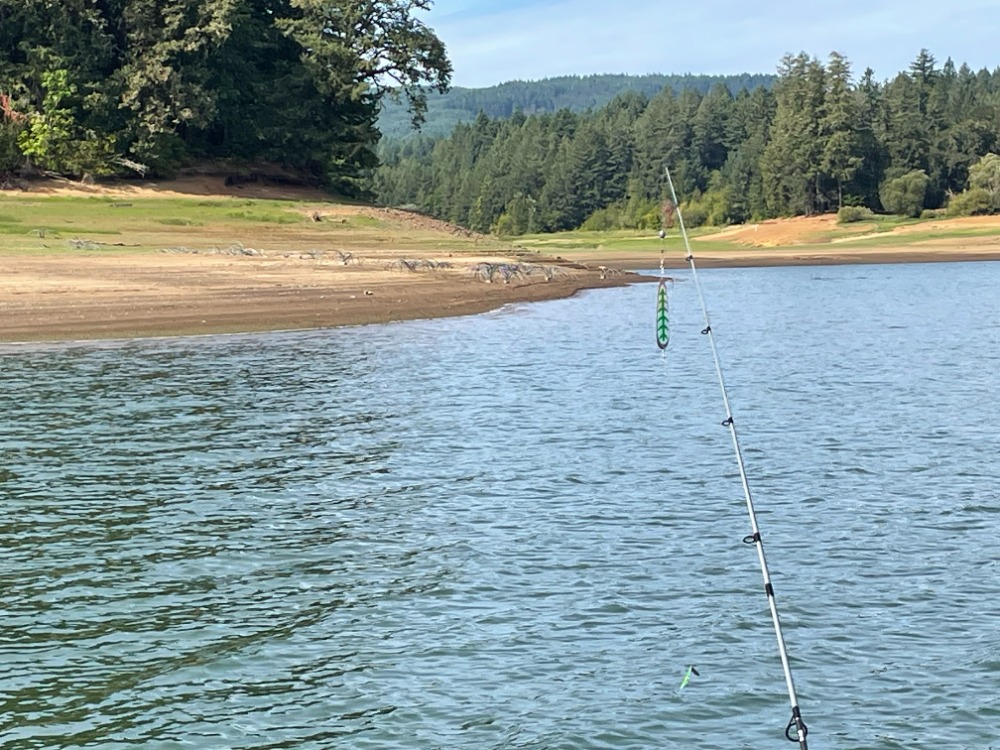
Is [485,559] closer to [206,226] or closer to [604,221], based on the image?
[206,226]

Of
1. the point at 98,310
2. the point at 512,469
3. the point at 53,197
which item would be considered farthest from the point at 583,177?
the point at 512,469

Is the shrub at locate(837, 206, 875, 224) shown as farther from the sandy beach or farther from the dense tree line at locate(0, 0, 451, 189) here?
the sandy beach

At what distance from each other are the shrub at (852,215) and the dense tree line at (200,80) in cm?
5147

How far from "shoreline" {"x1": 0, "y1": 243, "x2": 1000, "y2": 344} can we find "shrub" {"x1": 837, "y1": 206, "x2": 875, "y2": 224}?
6516cm

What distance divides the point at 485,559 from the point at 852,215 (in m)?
97.1

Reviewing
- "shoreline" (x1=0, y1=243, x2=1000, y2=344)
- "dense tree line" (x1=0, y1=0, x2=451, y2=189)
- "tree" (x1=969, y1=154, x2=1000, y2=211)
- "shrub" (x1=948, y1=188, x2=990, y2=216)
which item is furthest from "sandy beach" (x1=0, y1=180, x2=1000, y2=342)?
"tree" (x1=969, y1=154, x2=1000, y2=211)

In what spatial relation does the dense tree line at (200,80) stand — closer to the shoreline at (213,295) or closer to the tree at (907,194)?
the shoreline at (213,295)

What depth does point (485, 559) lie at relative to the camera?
12531mm

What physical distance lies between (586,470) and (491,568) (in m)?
4.56

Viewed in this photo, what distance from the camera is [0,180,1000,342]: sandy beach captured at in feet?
96.2

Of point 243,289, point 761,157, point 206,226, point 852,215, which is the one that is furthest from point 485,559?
point 761,157

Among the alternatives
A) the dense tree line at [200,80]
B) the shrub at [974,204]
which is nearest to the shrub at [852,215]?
the shrub at [974,204]

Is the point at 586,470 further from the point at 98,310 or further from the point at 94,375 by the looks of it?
the point at 98,310

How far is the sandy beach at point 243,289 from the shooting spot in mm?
Answer: 29312
